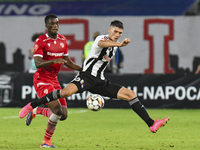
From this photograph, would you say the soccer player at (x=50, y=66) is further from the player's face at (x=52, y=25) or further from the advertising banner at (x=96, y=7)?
the advertising banner at (x=96, y=7)

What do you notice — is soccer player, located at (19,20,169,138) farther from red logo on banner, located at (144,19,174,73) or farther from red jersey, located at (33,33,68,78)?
red logo on banner, located at (144,19,174,73)

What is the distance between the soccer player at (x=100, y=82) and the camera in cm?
752

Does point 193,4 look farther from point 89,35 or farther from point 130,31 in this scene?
point 89,35

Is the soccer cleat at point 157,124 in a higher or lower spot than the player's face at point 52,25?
lower

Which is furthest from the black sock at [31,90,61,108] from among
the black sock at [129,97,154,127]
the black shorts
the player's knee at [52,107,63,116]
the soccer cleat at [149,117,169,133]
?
the soccer cleat at [149,117,169,133]

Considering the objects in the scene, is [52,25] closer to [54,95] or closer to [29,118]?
[54,95]

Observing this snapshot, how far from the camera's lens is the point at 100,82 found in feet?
25.6

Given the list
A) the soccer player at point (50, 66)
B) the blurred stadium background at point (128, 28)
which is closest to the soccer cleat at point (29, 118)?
the soccer player at point (50, 66)

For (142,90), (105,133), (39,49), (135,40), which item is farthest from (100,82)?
(135,40)

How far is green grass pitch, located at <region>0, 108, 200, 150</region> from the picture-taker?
7.62 m

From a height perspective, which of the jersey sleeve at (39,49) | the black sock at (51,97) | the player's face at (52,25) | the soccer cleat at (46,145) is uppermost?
the player's face at (52,25)

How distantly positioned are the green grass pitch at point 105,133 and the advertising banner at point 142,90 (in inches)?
34.8

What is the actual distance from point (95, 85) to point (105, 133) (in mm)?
1778

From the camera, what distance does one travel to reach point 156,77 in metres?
14.5
